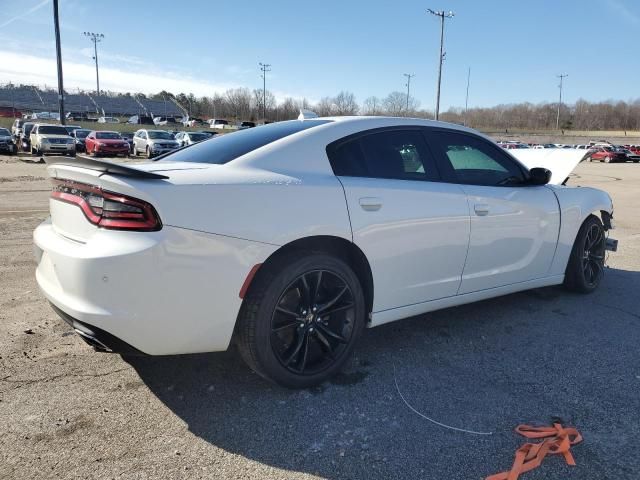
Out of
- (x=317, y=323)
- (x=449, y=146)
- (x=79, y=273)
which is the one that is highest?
(x=449, y=146)

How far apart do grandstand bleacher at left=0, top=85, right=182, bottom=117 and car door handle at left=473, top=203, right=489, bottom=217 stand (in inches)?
3745

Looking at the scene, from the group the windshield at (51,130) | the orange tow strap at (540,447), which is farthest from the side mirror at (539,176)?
the windshield at (51,130)

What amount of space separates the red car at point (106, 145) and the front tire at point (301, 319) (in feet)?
91.1

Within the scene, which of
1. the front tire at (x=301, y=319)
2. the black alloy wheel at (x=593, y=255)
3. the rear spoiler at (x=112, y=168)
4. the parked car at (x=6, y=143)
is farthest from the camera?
the parked car at (x=6, y=143)

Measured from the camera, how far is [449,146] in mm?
3783

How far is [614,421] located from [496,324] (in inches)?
56.8

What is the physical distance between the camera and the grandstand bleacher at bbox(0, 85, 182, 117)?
89175 mm

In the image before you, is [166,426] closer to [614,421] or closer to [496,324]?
[614,421]

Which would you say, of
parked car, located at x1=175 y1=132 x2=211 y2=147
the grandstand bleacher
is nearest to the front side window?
parked car, located at x1=175 y1=132 x2=211 y2=147

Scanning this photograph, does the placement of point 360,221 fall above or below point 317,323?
above

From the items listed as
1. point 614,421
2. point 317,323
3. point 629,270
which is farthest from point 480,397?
point 629,270

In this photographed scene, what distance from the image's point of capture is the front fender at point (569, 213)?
4469 mm

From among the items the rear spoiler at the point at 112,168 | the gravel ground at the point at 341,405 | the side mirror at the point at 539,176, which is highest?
the rear spoiler at the point at 112,168

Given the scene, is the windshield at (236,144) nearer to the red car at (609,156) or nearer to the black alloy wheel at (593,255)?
the black alloy wheel at (593,255)
